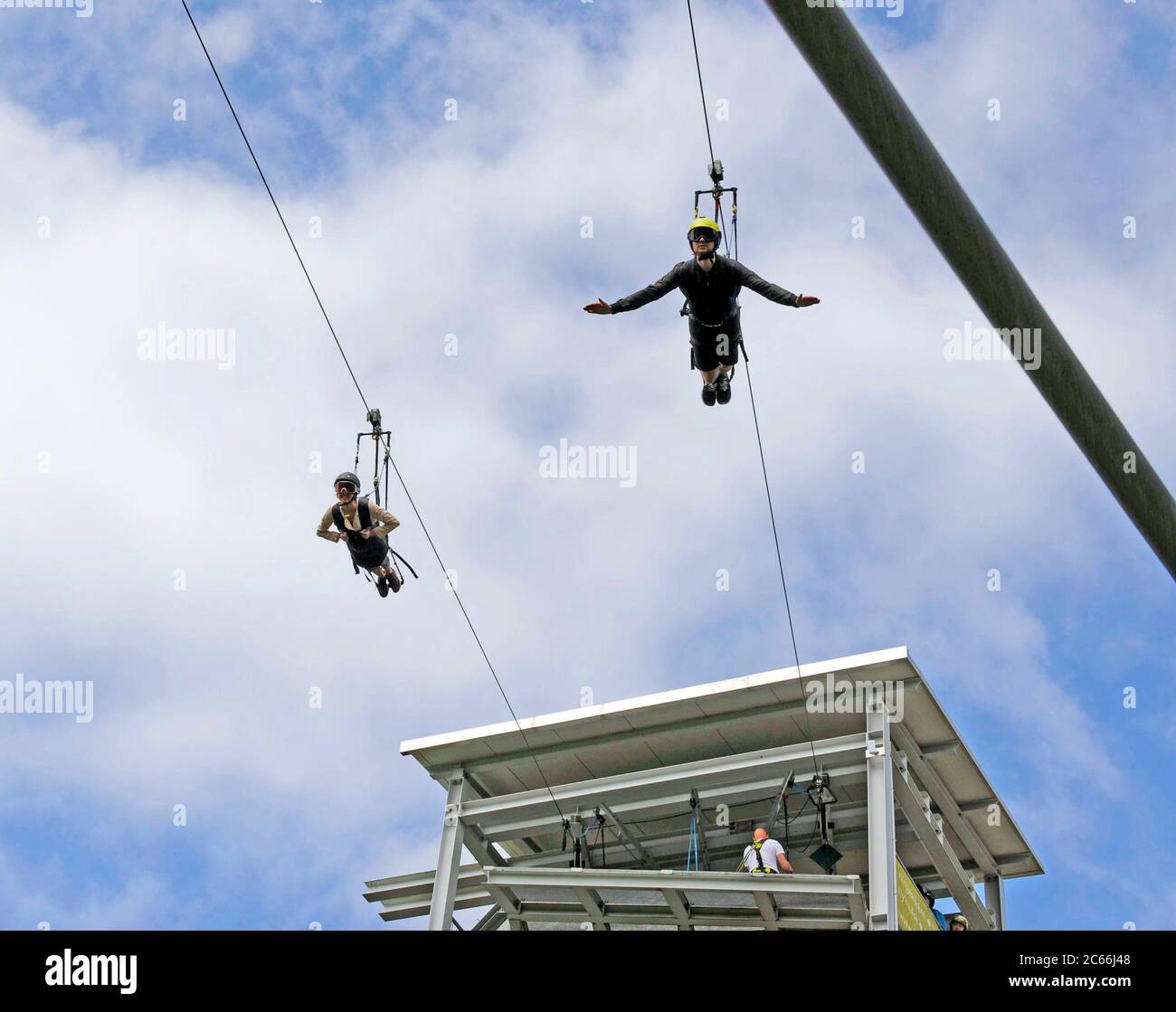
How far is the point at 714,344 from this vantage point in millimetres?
13414

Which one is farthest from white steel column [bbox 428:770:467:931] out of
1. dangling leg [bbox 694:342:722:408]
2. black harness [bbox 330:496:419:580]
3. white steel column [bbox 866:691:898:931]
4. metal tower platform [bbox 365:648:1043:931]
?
dangling leg [bbox 694:342:722:408]

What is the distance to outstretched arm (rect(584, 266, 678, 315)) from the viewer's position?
1116 centimetres

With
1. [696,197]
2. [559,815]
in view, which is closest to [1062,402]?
[696,197]

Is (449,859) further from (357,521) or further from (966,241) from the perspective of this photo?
(966,241)

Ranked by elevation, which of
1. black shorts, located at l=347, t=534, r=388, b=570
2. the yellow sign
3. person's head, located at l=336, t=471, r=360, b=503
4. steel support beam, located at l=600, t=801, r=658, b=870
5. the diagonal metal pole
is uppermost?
person's head, located at l=336, t=471, r=360, b=503

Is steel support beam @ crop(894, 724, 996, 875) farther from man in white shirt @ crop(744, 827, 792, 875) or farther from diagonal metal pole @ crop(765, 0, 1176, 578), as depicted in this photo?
diagonal metal pole @ crop(765, 0, 1176, 578)

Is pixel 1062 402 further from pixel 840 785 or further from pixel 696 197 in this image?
pixel 840 785

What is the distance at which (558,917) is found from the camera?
20906 millimetres

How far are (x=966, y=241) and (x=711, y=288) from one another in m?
10.3

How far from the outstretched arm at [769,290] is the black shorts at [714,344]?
83cm

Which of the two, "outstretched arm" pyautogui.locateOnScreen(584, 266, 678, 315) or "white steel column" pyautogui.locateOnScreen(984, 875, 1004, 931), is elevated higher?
"outstretched arm" pyautogui.locateOnScreen(584, 266, 678, 315)

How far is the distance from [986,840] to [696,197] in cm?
1429

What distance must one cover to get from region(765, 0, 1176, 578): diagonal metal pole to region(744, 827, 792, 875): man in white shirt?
669 inches

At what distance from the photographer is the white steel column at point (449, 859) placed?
21375mm
